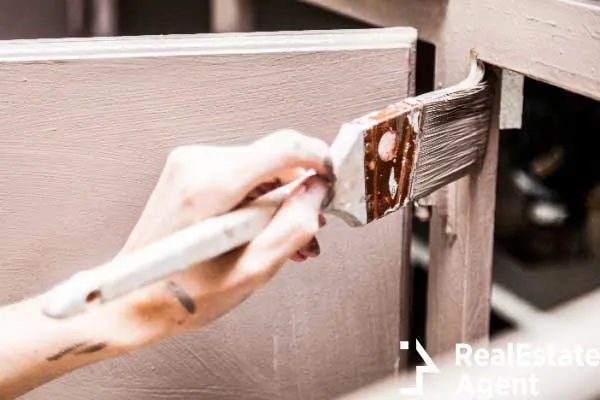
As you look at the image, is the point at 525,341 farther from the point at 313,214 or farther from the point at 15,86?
the point at 15,86

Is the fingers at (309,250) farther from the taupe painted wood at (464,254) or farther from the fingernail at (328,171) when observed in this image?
the taupe painted wood at (464,254)

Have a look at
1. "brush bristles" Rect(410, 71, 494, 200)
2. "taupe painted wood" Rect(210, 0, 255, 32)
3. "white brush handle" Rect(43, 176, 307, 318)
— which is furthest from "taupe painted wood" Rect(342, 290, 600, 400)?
"taupe painted wood" Rect(210, 0, 255, 32)

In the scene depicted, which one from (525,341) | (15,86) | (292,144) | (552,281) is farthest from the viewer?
(552,281)

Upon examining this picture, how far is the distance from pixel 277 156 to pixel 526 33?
0.22m

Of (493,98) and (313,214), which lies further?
(493,98)

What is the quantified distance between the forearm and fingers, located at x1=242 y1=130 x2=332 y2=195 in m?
0.12

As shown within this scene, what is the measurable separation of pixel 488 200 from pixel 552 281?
598 mm

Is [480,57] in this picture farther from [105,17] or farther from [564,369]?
[105,17]

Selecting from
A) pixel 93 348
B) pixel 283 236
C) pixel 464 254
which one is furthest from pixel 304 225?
pixel 464 254

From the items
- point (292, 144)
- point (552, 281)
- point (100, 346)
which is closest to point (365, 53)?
point (292, 144)

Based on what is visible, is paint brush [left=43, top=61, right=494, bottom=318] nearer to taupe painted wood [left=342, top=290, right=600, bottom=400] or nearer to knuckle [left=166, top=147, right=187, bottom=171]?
knuckle [left=166, top=147, right=187, bottom=171]

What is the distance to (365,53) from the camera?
585 millimetres

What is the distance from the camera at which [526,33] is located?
1.83ft

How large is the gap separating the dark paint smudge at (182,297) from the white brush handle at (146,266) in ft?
0.13
